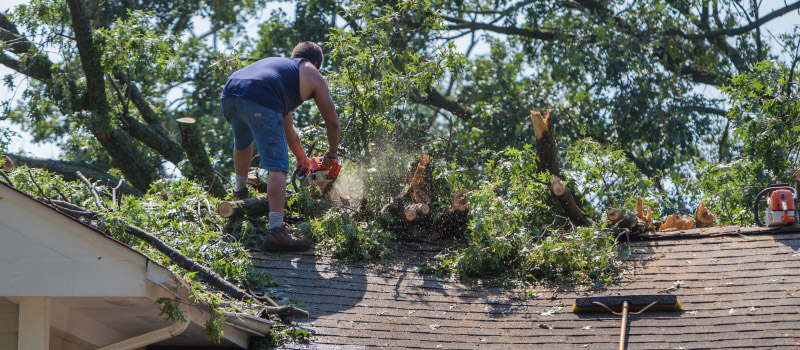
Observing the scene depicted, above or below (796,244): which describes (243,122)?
above

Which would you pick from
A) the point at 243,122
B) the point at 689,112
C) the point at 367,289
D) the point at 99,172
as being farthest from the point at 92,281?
the point at 689,112

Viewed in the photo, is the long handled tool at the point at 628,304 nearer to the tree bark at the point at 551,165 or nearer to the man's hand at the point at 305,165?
the tree bark at the point at 551,165

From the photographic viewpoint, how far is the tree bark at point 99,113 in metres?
10.3

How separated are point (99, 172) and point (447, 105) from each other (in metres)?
6.48

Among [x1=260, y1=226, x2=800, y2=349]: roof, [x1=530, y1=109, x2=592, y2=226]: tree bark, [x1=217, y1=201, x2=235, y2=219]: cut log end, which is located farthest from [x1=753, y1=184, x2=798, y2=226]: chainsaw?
[x1=217, y1=201, x2=235, y2=219]: cut log end

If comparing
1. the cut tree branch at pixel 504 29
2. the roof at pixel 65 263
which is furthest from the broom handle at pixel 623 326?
the cut tree branch at pixel 504 29

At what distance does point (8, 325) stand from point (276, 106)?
292 centimetres

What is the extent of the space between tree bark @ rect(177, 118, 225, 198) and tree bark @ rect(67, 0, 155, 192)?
2112 mm

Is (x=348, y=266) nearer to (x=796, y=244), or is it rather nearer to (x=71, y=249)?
(x=71, y=249)

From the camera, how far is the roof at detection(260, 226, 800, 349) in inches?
209

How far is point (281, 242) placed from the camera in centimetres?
684

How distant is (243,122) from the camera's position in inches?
283

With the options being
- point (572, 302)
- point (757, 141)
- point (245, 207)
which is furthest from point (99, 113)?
point (757, 141)

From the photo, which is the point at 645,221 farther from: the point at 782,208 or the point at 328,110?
the point at 328,110
